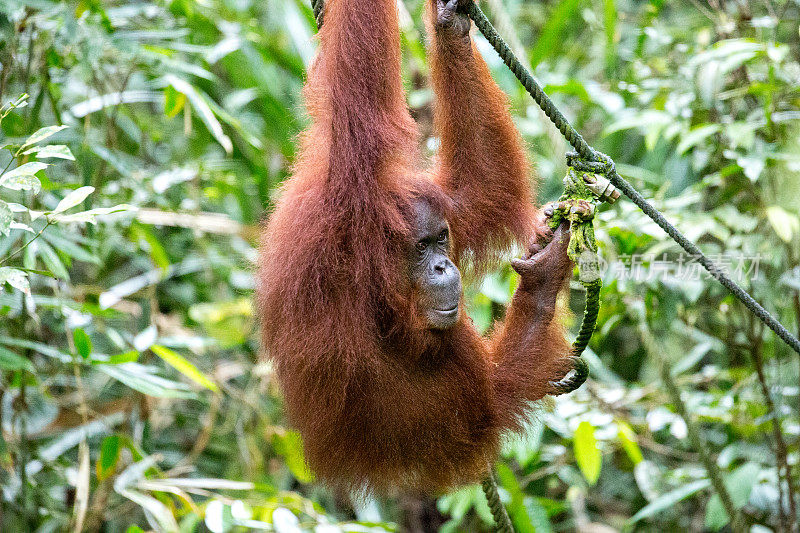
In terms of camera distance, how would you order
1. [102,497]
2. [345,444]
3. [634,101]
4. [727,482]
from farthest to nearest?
1. [634,101]
2. [102,497]
3. [727,482]
4. [345,444]

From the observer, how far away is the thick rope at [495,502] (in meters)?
2.63

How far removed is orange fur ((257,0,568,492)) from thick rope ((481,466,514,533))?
98mm

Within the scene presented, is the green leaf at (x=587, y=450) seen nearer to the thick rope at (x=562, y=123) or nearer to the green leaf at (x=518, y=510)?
the green leaf at (x=518, y=510)

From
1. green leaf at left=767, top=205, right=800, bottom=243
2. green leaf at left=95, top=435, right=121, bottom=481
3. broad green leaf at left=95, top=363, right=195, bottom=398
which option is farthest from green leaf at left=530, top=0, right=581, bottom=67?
green leaf at left=95, top=435, right=121, bottom=481

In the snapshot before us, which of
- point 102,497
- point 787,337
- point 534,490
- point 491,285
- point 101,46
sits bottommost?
point 534,490

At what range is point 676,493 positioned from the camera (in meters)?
3.57

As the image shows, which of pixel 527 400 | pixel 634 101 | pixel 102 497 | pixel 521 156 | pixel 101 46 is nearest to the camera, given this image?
pixel 527 400

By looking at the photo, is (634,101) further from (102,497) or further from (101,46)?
(102,497)

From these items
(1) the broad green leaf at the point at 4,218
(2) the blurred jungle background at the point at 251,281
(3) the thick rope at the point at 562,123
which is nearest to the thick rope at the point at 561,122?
(3) the thick rope at the point at 562,123

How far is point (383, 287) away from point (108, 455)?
5.56ft

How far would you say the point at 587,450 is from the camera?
3123mm

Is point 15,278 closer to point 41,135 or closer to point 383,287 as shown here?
point 41,135

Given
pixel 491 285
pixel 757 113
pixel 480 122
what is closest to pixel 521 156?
pixel 480 122

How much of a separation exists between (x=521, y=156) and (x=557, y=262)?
0.50 m
